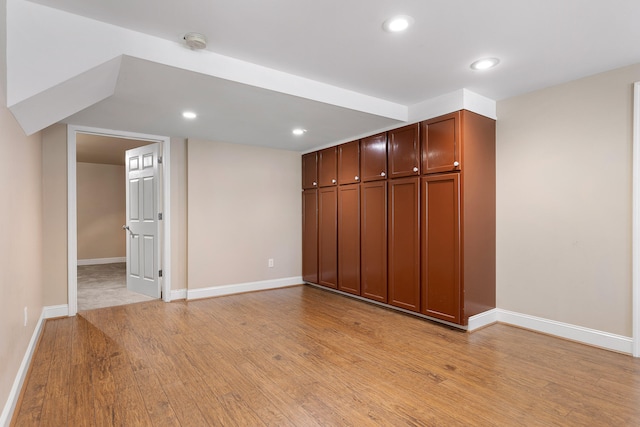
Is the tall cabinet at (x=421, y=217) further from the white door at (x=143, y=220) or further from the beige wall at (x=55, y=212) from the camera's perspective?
the beige wall at (x=55, y=212)

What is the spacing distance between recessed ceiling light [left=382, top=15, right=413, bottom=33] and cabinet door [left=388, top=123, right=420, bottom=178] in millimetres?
1555

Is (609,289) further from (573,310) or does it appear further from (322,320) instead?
(322,320)

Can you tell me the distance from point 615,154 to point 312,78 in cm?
258

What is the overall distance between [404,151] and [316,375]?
8.11 ft

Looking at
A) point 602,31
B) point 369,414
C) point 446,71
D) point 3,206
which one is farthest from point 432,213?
point 3,206

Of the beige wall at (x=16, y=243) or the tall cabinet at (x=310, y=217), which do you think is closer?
the beige wall at (x=16, y=243)

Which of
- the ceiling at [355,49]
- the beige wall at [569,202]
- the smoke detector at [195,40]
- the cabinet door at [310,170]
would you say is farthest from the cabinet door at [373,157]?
the smoke detector at [195,40]

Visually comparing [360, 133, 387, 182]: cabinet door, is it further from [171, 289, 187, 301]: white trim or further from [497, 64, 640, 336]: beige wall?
[171, 289, 187, 301]: white trim

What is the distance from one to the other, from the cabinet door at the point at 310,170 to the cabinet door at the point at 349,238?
2.14 feet

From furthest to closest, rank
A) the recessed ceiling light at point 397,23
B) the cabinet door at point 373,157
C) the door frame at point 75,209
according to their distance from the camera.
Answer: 1. the cabinet door at point 373,157
2. the door frame at point 75,209
3. the recessed ceiling light at point 397,23

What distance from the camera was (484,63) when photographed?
8.59 ft

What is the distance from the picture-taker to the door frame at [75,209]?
375 cm

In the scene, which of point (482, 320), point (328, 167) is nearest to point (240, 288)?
point (328, 167)

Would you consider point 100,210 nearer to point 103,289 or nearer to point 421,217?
point 103,289
